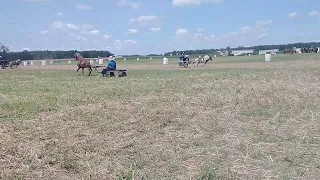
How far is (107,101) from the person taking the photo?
460 inches

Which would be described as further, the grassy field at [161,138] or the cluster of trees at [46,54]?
the cluster of trees at [46,54]

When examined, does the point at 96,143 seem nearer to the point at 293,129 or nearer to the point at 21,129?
the point at 21,129

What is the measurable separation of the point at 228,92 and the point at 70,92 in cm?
564

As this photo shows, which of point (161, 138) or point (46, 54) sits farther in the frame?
point (46, 54)

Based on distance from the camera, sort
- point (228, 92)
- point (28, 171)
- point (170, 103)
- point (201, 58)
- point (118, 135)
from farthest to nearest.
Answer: point (201, 58) → point (228, 92) → point (170, 103) → point (118, 135) → point (28, 171)

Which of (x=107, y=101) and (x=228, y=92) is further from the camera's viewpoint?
(x=228, y=92)

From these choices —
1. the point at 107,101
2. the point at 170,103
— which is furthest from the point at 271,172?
the point at 107,101

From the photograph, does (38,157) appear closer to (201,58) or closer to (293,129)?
(293,129)

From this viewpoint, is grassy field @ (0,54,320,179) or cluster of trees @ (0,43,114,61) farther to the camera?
cluster of trees @ (0,43,114,61)

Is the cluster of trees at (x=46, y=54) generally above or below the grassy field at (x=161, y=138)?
above

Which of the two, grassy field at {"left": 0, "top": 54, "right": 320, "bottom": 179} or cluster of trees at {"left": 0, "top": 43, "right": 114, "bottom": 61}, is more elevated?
cluster of trees at {"left": 0, "top": 43, "right": 114, "bottom": 61}

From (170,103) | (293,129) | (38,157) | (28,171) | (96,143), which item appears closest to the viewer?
(28,171)

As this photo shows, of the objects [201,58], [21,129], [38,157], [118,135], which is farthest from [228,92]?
[201,58]

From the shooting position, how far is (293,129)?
26.1ft
